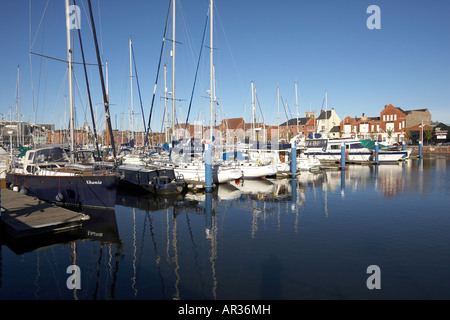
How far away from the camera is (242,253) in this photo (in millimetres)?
11586

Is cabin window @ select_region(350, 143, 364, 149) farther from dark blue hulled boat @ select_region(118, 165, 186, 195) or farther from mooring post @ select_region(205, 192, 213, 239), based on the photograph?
dark blue hulled boat @ select_region(118, 165, 186, 195)

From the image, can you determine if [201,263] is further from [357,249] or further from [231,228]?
[357,249]

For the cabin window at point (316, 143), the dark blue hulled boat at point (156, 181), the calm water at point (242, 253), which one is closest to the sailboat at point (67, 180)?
the calm water at point (242, 253)

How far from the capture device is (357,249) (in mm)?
11922

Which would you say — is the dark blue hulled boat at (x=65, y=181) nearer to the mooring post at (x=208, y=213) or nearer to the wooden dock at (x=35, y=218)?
the wooden dock at (x=35, y=218)

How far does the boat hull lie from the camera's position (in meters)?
17.0

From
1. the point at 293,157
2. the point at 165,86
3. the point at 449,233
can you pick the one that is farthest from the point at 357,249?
the point at 165,86

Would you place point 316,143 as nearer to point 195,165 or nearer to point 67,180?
point 195,165

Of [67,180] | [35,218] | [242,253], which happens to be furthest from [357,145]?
[35,218]

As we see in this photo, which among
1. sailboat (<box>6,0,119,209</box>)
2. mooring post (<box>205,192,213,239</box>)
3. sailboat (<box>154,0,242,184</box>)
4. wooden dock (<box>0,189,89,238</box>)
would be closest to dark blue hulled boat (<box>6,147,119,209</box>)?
sailboat (<box>6,0,119,209</box>)

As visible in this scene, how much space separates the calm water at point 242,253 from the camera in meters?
8.77

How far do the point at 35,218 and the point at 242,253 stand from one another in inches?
371

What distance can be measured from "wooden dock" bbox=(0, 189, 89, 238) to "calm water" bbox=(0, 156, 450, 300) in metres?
0.51

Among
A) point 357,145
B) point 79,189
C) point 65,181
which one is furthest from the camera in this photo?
point 357,145
